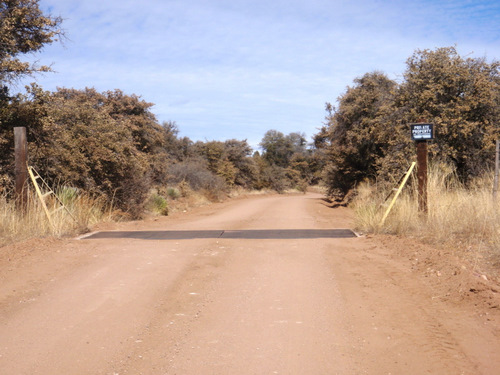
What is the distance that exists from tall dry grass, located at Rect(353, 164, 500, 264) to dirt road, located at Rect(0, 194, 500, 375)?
2.83ft

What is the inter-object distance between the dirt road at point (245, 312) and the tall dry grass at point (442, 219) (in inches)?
34.0

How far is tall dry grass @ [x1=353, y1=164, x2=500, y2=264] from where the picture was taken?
8.67 metres

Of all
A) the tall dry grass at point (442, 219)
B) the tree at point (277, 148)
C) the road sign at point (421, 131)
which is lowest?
the tall dry grass at point (442, 219)

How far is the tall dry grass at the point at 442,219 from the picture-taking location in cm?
867

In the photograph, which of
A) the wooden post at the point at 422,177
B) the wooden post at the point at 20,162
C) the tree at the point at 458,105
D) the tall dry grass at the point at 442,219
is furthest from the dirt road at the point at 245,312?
the tree at the point at 458,105

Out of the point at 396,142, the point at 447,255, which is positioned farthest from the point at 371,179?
the point at 447,255

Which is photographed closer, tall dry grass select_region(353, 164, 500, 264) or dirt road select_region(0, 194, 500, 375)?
dirt road select_region(0, 194, 500, 375)

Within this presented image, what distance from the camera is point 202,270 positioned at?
7613 millimetres

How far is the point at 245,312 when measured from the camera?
5723 millimetres

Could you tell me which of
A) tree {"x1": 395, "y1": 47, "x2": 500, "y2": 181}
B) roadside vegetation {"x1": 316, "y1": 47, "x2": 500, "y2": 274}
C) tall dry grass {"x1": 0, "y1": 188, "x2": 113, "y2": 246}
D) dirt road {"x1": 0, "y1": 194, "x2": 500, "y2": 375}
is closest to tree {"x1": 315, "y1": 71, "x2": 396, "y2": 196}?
roadside vegetation {"x1": 316, "y1": 47, "x2": 500, "y2": 274}

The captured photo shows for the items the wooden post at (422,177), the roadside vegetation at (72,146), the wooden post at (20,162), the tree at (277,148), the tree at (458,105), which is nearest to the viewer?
the wooden post at (422,177)

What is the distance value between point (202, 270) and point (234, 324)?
92.2 inches

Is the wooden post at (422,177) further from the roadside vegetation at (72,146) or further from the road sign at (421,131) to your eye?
the roadside vegetation at (72,146)

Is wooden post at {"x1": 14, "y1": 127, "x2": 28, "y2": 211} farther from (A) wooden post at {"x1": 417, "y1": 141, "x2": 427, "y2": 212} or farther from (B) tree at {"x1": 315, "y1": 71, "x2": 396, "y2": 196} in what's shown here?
(B) tree at {"x1": 315, "y1": 71, "x2": 396, "y2": 196}
